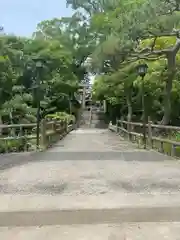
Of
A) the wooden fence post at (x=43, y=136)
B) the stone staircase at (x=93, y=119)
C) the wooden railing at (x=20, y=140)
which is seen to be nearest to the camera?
the wooden railing at (x=20, y=140)

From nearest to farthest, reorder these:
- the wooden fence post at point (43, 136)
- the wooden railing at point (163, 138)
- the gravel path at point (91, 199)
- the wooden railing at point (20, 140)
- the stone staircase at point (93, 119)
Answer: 1. the gravel path at point (91, 199)
2. the wooden railing at point (163, 138)
3. the wooden railing at point (20, 140)
4. the wooden fence post at point (43, 136)
5. the stone staircase at point (93, 119)

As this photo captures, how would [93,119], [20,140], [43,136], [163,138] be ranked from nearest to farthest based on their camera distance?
[163,138]
[20,140]
[43,136]
[93,119]

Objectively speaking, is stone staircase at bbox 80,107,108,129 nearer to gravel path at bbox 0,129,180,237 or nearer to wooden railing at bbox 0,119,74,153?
wooden railing at bbox 0,119,74,153

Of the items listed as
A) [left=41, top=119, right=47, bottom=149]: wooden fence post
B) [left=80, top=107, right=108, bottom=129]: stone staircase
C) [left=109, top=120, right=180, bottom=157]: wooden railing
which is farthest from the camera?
[left=80, top=107, right=108, bottom=129]: stone staircase

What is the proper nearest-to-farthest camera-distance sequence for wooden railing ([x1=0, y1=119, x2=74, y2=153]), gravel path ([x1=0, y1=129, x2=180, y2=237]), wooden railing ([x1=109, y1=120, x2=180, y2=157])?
gravel path ([x1=0, y1=129, x2=180, y2=237])
wooden railing ([x1=109, y1=120, x2=180, y2=157])
wooden railing ([x1=0, y1=119, x2=74, y2=153])

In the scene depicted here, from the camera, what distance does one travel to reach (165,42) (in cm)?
1681

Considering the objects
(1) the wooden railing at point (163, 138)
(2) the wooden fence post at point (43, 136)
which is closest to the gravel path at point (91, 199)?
(1) the wooden railing at point (163, 138)

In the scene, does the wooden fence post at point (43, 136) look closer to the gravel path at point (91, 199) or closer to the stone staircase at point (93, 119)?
the gravel path at point (91, 199)

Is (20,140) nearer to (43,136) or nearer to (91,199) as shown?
(43,136)

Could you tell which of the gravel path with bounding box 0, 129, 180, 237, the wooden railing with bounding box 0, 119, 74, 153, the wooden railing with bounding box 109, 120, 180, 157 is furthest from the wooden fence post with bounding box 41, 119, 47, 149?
the gravel path with bounding box 0, 129, 180, 237

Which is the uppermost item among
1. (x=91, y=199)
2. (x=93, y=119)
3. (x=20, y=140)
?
(x=20, y=140)

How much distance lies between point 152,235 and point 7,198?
228 cm

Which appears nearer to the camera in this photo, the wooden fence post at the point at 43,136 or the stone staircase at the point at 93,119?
the wooden fence post at the point at 43,136

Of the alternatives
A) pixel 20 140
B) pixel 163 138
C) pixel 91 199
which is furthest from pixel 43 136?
pixel 91 199
